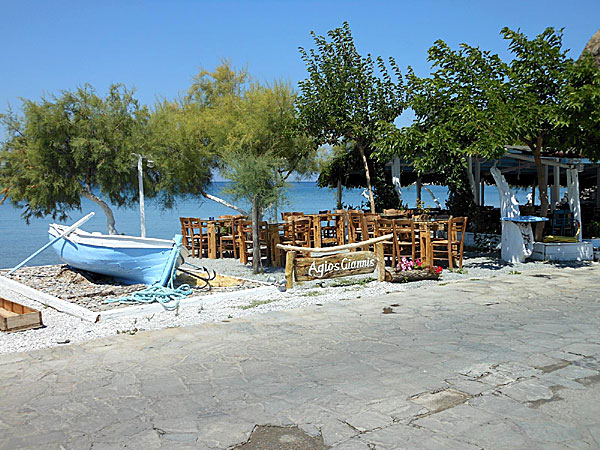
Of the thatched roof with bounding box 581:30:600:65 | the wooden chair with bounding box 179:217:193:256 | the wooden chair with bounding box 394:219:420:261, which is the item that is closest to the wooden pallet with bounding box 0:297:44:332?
the wooden chair with bounding box 394:219:420:261

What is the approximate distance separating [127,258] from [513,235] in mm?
8682

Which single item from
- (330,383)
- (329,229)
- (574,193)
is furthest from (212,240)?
(330,383)

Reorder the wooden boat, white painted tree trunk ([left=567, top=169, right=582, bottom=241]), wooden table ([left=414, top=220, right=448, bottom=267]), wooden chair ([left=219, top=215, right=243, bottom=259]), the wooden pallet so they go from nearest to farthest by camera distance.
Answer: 1. the wooden pallet
2. the wooden boat
3. wooden table ([left=414, top=220, right=448, bottom=267])
4. white painted tree trunk ([left=567, top=169, right=582, bottom=241])
5. wooden chair ([left=219, top=215, right=243, bottom=259])

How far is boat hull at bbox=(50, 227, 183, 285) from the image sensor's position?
33.5 feet

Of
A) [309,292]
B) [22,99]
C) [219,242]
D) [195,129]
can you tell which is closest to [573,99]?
[309,292]

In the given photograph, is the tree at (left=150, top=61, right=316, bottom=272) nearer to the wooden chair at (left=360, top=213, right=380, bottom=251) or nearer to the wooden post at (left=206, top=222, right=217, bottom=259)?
the wooden post at (left=206, top=222, right=217, bottom=259)

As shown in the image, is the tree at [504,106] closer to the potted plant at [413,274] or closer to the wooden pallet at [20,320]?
the potted plant at [413,274]

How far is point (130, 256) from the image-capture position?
412 inches

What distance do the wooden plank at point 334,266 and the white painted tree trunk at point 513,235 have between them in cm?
429

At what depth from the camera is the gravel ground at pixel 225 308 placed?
7.00 meters

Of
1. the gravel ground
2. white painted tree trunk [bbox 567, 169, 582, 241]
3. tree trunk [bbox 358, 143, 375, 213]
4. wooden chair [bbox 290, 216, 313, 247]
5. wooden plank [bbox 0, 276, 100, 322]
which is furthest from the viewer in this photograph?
tree trunk [bbox 358, 143, 375, 213]

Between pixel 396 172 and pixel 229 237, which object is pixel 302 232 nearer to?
pixel 229 237

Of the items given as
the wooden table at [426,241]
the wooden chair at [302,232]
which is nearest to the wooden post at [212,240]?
the wooden chair at [302,232]

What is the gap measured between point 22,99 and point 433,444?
52.3 ft
